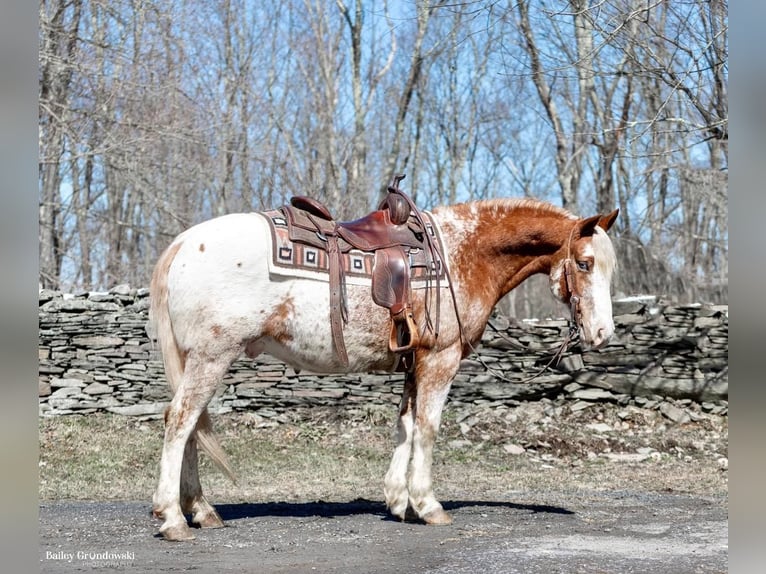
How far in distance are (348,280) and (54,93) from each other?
10018mm

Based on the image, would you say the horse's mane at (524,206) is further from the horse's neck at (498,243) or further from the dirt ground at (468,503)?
the dirt ground at (468,503)

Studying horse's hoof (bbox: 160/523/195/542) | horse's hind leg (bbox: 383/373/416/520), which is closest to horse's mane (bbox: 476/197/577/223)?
horse's hind leg (bbox: 383/373/416/520)

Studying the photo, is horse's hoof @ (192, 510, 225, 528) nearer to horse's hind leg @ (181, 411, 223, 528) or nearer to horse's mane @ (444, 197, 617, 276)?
horse's hind leg @ (181, 411, 223, 528)

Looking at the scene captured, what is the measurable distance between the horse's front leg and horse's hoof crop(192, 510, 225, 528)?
1.22 metres

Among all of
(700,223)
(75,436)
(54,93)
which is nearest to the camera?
(75,436)

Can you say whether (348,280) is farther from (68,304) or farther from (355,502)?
(68,304)

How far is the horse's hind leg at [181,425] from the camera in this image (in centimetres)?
450

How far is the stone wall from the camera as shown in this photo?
33.2 ft

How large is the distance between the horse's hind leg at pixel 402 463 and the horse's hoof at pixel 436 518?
6.1 inches

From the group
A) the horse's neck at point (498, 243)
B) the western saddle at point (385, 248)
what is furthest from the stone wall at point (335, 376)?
the western saddle at point (385, 248)

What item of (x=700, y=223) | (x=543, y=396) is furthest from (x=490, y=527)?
(x=700, y=223)

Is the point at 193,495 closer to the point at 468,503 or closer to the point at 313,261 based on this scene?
the point at 313,261

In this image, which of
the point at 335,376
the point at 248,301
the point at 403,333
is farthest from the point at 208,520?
the point at 335,376

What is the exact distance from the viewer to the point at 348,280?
4.98 m
